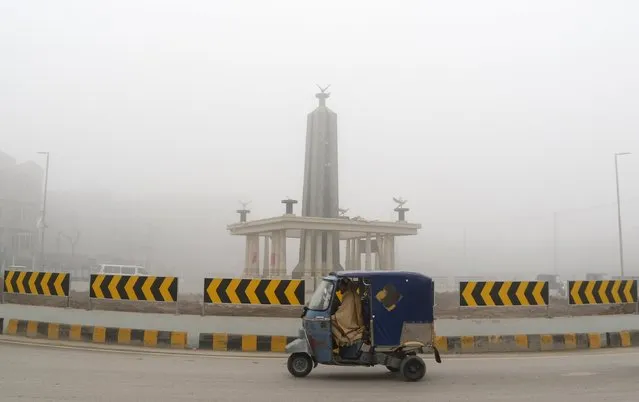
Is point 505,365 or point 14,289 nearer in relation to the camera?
point 505,365

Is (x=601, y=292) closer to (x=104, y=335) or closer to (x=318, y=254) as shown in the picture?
(x=104, y=335)

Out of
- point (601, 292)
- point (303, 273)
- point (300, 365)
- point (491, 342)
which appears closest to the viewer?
point (300, 365)

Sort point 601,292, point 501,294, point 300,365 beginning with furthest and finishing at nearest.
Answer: point 601,292 → point 501,294 → point 300,365

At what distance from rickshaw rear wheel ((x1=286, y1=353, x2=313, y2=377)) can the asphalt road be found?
149mm

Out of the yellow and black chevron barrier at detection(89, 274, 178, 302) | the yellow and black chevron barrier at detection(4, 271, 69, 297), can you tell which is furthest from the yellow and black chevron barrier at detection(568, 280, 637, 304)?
the yellow and black chevron barrier at detection(4, 271, 69, 297)

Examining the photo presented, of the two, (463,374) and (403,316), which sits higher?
(403,316)

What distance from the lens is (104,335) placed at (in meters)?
13.5

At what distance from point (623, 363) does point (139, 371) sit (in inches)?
339

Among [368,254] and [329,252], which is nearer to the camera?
[329,252]

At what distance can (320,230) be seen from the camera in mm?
45625

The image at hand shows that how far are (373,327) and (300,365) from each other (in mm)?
1304

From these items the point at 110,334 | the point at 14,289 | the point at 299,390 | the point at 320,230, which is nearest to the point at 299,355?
the point at 299,390

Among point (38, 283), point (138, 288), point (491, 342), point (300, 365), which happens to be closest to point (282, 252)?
point (38, 283)

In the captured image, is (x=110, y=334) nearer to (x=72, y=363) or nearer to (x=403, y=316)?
(x=72, y=363)
